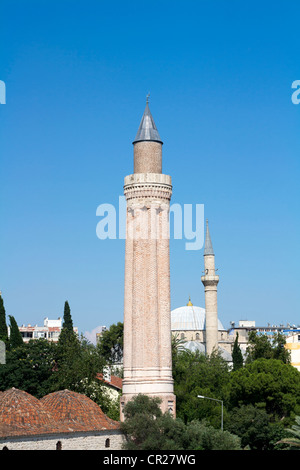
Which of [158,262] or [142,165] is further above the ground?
[142,165]

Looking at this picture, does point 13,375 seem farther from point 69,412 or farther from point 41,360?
point 69,412

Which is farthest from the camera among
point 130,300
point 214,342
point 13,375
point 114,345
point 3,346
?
point 114,345

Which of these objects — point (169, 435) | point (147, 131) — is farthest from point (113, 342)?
point (169, 435)

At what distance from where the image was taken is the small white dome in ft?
332

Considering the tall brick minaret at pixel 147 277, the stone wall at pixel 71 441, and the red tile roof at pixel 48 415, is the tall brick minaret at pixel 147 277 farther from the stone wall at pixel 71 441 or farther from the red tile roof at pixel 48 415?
the red tile roof at pixel 48 415

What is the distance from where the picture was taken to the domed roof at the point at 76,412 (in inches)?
1529

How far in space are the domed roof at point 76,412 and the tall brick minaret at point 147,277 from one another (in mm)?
2322

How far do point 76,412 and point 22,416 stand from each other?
425cm

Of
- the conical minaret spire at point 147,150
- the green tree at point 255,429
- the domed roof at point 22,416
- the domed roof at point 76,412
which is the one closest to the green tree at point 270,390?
the green tree at point 255,429

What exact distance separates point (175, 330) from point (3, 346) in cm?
4497

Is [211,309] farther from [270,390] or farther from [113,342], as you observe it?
[270,390]

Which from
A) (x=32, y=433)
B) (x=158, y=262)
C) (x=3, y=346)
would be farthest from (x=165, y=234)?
(x=3, y=346)

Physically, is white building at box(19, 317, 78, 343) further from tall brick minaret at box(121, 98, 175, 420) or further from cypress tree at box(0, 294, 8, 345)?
tall brick minaret at box(121, 98, 175, 420)

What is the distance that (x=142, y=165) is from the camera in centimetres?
4612
